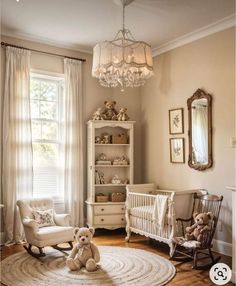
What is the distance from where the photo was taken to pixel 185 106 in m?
4.77

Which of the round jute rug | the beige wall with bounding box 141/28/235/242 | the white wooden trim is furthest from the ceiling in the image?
the round jute rug

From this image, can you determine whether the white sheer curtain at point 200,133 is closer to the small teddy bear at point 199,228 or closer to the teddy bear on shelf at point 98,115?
the small teddy bear at point 199,228

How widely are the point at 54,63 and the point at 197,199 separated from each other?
118 inches

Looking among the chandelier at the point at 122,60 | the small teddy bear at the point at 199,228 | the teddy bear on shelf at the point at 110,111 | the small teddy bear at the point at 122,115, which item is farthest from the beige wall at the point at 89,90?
the small teddy bear at the point at 199,228

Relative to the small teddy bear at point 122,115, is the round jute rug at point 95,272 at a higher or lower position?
lower

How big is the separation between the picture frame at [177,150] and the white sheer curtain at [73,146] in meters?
1.45

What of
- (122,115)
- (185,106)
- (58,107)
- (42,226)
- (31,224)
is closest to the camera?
(31,224)

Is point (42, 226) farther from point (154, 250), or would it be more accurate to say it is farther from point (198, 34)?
point (198, 34)

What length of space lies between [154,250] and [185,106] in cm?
211

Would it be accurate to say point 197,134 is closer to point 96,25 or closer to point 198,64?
point 198,64

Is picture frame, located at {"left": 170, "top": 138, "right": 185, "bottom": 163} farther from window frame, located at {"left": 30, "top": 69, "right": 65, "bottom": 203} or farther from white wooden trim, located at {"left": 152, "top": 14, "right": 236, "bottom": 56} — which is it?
window frame, located at {"left": 30, "top": 69, "right": 65, "bottom": 203}

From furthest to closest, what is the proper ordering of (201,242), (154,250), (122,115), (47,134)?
(122,115)
(47,134)
(154,250)
(201,242)

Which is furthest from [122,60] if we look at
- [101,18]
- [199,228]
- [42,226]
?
[42,226]

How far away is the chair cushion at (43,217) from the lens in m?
4.08
